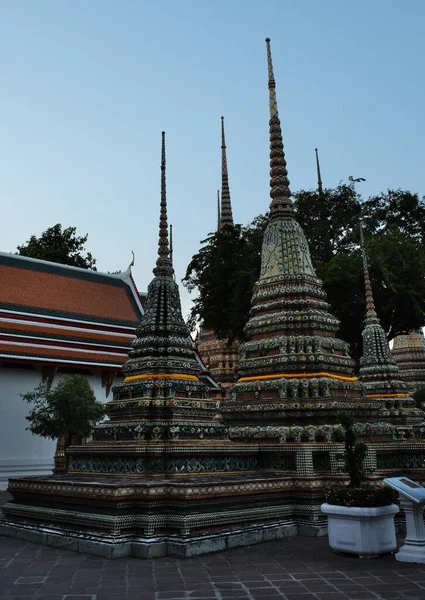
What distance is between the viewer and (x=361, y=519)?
21.6ft

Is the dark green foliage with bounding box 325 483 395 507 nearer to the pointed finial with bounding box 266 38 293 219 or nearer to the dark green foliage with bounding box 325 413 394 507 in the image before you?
the dark green foliage with bounding box 325 413 394 507

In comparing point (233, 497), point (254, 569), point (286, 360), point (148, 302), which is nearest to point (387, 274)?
point (286, 360)

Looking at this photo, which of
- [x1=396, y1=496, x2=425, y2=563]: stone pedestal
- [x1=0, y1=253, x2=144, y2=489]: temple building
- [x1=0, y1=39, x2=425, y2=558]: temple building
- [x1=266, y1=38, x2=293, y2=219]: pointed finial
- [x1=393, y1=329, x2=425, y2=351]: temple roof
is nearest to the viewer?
[x1=396, y1=496, x2=425, y2=563]: stone pedestal

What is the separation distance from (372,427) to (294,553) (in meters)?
3.83

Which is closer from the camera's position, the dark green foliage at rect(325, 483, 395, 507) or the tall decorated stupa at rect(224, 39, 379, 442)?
the dark green foliage at rect(325, 483, 395, 507)

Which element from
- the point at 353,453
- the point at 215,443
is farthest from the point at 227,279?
the point at 353,453

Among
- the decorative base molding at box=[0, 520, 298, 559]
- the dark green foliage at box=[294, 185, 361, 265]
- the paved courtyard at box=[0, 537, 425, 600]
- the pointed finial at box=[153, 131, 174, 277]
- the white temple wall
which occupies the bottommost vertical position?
the paved courtyard at box=[0, 537, 425, 600]

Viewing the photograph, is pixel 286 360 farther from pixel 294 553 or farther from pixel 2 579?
pixel 2 579

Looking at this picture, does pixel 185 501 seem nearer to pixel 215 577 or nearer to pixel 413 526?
pixel 215 577

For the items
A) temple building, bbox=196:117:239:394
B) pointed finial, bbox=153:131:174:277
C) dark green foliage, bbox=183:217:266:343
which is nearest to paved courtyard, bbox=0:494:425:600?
pointed finial, bbox=153:131:174:277

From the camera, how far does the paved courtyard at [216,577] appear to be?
195 inches

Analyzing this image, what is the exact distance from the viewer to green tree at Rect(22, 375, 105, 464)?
16.6 meters

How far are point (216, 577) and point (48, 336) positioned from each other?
1656 cm

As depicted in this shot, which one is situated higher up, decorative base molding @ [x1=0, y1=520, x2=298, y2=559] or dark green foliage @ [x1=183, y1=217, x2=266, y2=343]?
dark green foliage @ [x1=183, y1=217, x2=266, y2=343]
